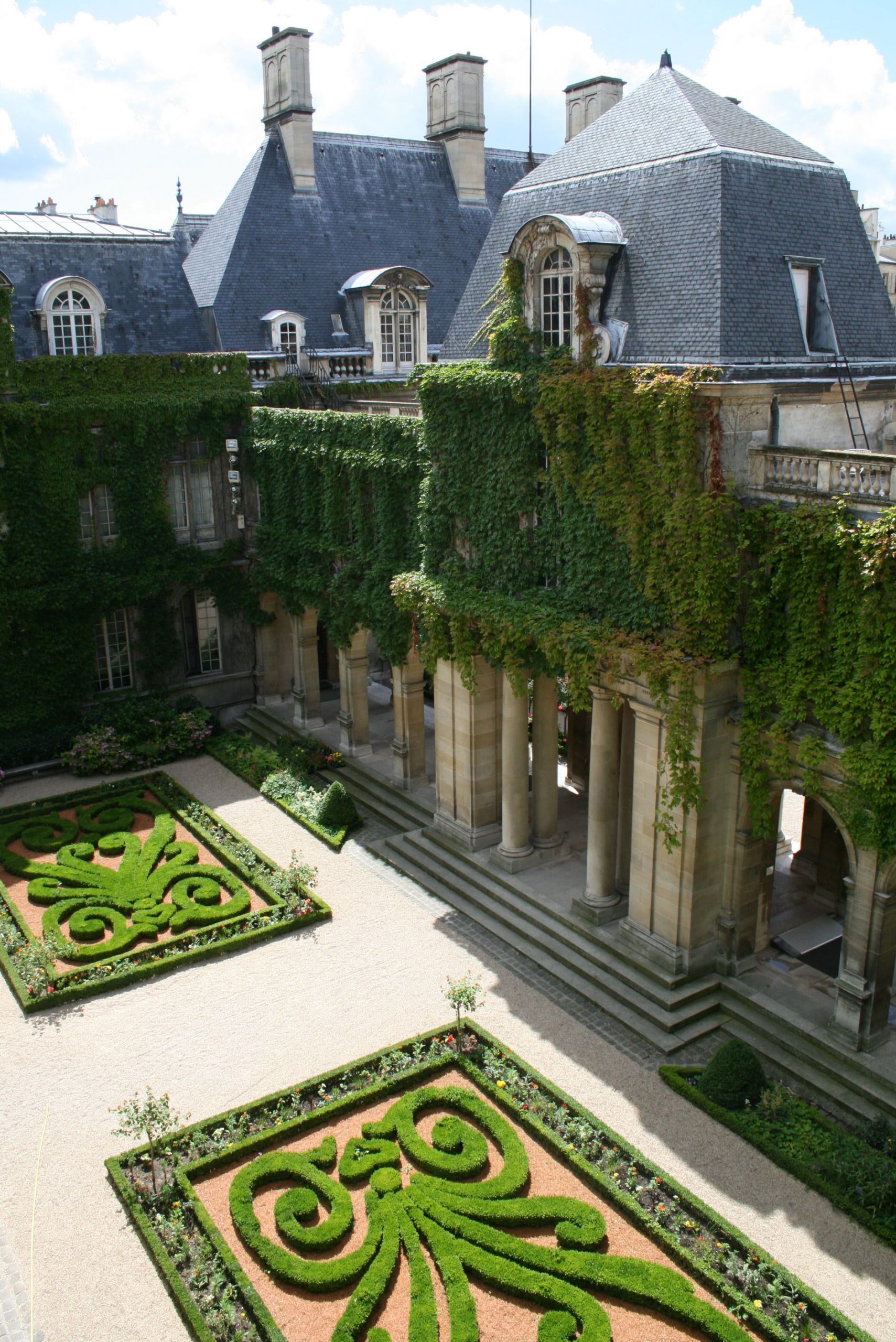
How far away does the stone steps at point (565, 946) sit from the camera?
21.3 m

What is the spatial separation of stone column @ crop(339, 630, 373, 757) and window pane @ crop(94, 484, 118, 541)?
30.0ft

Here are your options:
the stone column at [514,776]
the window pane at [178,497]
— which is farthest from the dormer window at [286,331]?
the stone column at [514,776]

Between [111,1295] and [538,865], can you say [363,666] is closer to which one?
[538,865]

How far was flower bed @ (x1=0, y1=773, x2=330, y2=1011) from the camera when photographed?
943 inches

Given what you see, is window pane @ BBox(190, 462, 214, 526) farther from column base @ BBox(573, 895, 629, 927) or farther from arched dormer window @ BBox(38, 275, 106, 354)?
column base @ BBox(573, 895, 629, 927)

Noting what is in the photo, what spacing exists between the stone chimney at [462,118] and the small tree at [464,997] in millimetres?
34364

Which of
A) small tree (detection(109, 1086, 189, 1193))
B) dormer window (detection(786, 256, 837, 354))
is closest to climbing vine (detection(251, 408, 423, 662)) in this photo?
dormer window (detection(786, 256, 837, 354))

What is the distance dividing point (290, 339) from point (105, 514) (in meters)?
9.34

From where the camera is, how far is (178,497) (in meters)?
37.7

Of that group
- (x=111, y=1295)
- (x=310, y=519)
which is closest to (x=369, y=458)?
(x=310, y=519)

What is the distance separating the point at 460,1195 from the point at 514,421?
15.1m

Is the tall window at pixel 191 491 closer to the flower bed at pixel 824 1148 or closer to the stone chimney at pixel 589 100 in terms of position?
the stone chimney at pixel 589 100

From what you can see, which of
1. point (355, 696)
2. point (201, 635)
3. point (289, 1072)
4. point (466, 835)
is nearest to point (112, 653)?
point (201, 635)

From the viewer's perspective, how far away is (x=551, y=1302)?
50.3 feet
